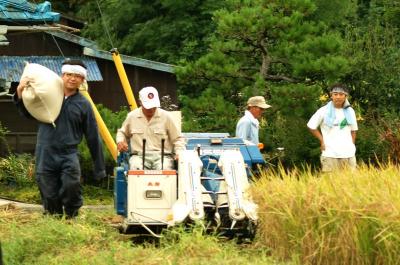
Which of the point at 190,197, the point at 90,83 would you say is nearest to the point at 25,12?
the point at 90,83

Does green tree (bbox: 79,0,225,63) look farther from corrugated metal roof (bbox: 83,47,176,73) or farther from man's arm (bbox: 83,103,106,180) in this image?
man's arm (bbox: 83,103,106,180)

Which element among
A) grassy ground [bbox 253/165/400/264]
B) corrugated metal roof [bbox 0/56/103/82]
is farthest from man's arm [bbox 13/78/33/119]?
corrugated metal roof [bbox 0/56/103/82]

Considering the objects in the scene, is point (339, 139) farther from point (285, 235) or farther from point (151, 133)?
point (285, 235)

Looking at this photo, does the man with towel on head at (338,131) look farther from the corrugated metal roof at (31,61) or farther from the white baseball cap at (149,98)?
the corrugated metal roof at (31,61)

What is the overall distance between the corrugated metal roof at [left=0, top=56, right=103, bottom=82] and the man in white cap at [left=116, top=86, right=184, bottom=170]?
8.92m

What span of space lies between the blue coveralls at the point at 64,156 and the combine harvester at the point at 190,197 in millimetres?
475

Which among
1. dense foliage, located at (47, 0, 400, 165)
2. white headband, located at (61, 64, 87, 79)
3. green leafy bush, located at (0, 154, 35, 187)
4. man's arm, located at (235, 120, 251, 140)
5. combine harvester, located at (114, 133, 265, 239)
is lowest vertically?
combine harvester, located at (114, 133, 265, 239)

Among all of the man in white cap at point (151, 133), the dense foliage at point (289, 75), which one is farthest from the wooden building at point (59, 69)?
the man in white cap at point (151, 133)

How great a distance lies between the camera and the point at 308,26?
15.7m

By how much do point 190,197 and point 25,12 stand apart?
23.1 ft

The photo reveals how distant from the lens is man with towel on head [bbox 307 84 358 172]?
475 inches

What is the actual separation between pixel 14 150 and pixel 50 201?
35.8 feet

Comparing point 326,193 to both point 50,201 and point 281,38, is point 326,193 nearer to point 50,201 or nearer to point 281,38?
point 50,201

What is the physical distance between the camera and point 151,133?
10.5m
